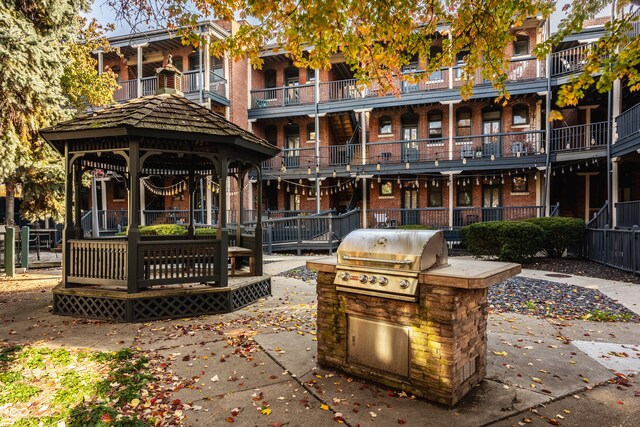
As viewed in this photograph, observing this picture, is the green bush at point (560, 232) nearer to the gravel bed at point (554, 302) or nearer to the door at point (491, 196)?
the gravel bed at point (554, 302)

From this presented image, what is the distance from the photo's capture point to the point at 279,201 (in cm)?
2408

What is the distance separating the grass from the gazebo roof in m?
3.43

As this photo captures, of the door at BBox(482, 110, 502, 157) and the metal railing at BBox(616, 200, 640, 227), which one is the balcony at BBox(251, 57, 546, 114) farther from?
the metal railing at BBox(616, 200, 640, 227)

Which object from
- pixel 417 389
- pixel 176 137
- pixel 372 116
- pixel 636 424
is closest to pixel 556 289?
pixel 636 424

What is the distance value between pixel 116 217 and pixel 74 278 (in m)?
17.7

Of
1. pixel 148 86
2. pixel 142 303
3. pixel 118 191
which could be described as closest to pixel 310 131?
pixel 148 86

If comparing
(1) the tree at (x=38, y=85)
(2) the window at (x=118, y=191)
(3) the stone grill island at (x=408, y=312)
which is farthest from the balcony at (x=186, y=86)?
(3) the stone grill island at (x=408, y=312)

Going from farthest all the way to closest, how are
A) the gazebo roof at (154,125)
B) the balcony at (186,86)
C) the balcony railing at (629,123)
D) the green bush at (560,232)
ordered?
the balcony at (186,86)
the balcony railing at (629,123)
the green bush at (560,232)
the gazebo roof at (154,125)

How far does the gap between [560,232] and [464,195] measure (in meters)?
8.76

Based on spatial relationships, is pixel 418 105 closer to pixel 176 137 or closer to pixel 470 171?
pixel 470 171

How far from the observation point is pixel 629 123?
14.2 m

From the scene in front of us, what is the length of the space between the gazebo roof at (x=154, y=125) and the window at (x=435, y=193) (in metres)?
16.0

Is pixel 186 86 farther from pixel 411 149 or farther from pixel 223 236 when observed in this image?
pixel 223 236

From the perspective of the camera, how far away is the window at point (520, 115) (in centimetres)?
2047
